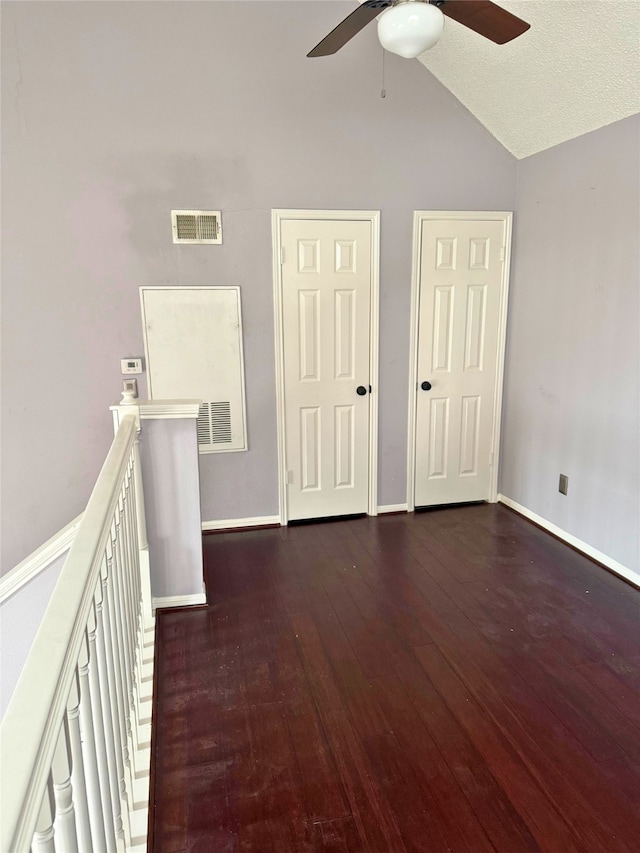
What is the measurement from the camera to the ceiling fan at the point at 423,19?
77.2 inches

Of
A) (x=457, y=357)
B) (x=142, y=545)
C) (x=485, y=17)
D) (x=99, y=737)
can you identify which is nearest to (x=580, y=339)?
(x=457, y=357)

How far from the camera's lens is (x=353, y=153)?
369 centimetres

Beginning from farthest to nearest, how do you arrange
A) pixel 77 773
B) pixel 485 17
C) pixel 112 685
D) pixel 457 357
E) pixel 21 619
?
pixel 457 357
pixel 21 619
pixel 485 17
pixel 112 685
pixel 77 773

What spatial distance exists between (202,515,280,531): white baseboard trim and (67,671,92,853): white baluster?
3004 mm

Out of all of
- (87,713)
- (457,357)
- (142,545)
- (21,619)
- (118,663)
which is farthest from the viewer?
(457,357)

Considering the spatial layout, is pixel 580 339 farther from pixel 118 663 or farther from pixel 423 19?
pixel 118 663

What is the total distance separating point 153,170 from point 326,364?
5.38 ft

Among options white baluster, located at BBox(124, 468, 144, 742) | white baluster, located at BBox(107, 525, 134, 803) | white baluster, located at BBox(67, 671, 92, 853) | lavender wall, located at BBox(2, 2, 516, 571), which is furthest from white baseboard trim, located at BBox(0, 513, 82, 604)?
white baluster, located at BBox(67, 671, 92, 853)

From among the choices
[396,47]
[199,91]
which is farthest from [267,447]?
[396,47]

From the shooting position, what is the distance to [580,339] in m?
3.52

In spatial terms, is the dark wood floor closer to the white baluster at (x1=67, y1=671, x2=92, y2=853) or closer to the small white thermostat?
the white baluster at (x1=67, y1=671, x2=92, y2=853)

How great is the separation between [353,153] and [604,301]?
6.05 ft

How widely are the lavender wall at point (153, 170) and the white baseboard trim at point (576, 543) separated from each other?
1.87 m

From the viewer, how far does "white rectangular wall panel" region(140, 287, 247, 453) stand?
11.9ft
